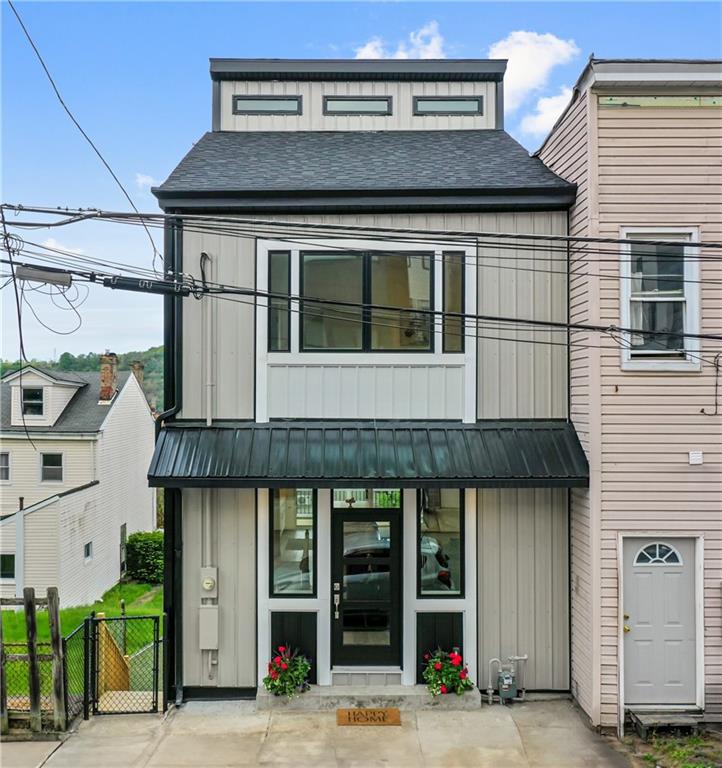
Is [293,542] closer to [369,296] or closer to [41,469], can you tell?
[369,296]

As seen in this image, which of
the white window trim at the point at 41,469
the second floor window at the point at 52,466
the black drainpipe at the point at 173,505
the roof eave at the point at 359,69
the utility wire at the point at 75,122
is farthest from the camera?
the second floor window at the point at 52,466

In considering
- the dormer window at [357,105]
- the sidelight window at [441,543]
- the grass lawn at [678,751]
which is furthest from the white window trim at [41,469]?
the grass lawn at [678,751]

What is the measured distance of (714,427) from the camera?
652 centimetres

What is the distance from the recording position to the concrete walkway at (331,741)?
18.6ft

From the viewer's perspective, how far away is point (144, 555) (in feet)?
71.6

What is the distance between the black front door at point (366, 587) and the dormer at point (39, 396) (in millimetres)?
14908

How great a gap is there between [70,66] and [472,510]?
1090 cm

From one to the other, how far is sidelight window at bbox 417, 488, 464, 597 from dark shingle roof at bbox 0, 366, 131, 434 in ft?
47.5

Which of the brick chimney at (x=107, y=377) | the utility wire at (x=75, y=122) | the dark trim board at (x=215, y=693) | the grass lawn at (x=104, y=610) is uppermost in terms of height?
the utility wire at (x=75, y=122)

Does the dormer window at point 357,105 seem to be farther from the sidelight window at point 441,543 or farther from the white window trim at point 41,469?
the white window trim at point 41,469

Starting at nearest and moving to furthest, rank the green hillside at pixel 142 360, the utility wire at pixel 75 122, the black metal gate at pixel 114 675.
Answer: the utility wire at pixel 75 122 < the black metal gate at pixel 114 675 < the green hillside at pixel 142 360

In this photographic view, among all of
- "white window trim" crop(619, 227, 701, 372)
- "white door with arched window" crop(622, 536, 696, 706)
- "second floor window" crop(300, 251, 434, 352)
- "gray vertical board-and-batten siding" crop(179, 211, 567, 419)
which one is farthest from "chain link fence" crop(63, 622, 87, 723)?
"white window trim" crop(619, 227, 701, 372)

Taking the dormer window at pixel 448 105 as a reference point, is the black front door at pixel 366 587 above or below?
below

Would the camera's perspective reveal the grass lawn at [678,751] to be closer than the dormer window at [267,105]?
Yes
